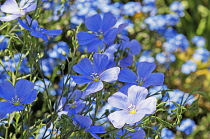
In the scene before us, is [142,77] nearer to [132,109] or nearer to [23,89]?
[132,109]

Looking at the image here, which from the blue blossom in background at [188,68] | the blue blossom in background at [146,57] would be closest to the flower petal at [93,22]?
the blue blossom in background at [146,57]

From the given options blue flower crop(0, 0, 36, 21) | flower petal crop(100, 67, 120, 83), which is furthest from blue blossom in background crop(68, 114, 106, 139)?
blue flower crop(0, 0, 36, 21)

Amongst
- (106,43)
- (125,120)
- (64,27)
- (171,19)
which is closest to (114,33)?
(106,43)

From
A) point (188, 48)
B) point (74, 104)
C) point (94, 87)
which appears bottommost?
point (188, 48)

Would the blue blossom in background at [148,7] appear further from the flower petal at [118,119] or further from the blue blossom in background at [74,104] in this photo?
the flower petal at [118,119]

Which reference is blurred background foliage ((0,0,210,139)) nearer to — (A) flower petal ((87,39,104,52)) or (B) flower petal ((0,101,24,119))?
(A) flower petal ((87,39,104,52))

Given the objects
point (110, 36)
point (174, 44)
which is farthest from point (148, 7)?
point (110, 36)
